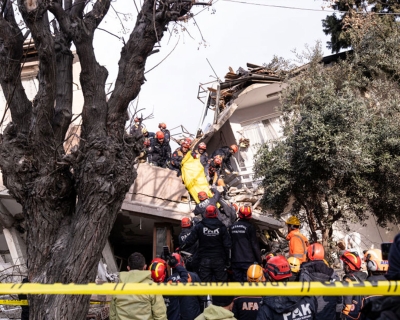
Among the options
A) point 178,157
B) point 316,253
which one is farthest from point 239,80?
point 316,253

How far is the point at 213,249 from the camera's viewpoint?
343 inches

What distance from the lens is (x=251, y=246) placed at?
873 cm

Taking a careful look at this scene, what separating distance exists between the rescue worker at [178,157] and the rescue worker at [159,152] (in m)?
0.76

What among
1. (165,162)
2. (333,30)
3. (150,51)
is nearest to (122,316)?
(150,51)

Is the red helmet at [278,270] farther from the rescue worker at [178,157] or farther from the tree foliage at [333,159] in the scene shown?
the rescue worker at [178,157]

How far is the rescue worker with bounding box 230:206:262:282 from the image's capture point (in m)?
8.66

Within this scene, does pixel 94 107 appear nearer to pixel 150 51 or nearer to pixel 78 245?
pixel 150 51

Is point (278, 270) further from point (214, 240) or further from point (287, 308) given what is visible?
point (214, 240)

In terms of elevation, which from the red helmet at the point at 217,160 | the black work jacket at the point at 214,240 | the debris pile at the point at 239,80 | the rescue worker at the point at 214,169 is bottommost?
the black work jacket at the point at 214,240

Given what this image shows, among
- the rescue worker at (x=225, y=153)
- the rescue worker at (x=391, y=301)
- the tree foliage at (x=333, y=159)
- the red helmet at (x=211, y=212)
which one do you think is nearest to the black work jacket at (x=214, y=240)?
the red helmet at (x=211, y=212)

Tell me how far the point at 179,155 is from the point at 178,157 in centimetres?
12

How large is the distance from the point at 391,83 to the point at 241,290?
12007 millimetres

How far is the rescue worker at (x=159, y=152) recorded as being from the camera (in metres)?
15.3

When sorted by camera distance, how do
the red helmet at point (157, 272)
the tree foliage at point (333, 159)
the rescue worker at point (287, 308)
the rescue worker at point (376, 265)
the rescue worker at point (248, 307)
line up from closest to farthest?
the rescue worker at point (287, 308)
the rescue worker at point (376, 265)
the red helmet at point (157, 272)
the rescue worker at point (248, 307)
the tree foliage at point (333, 159)
